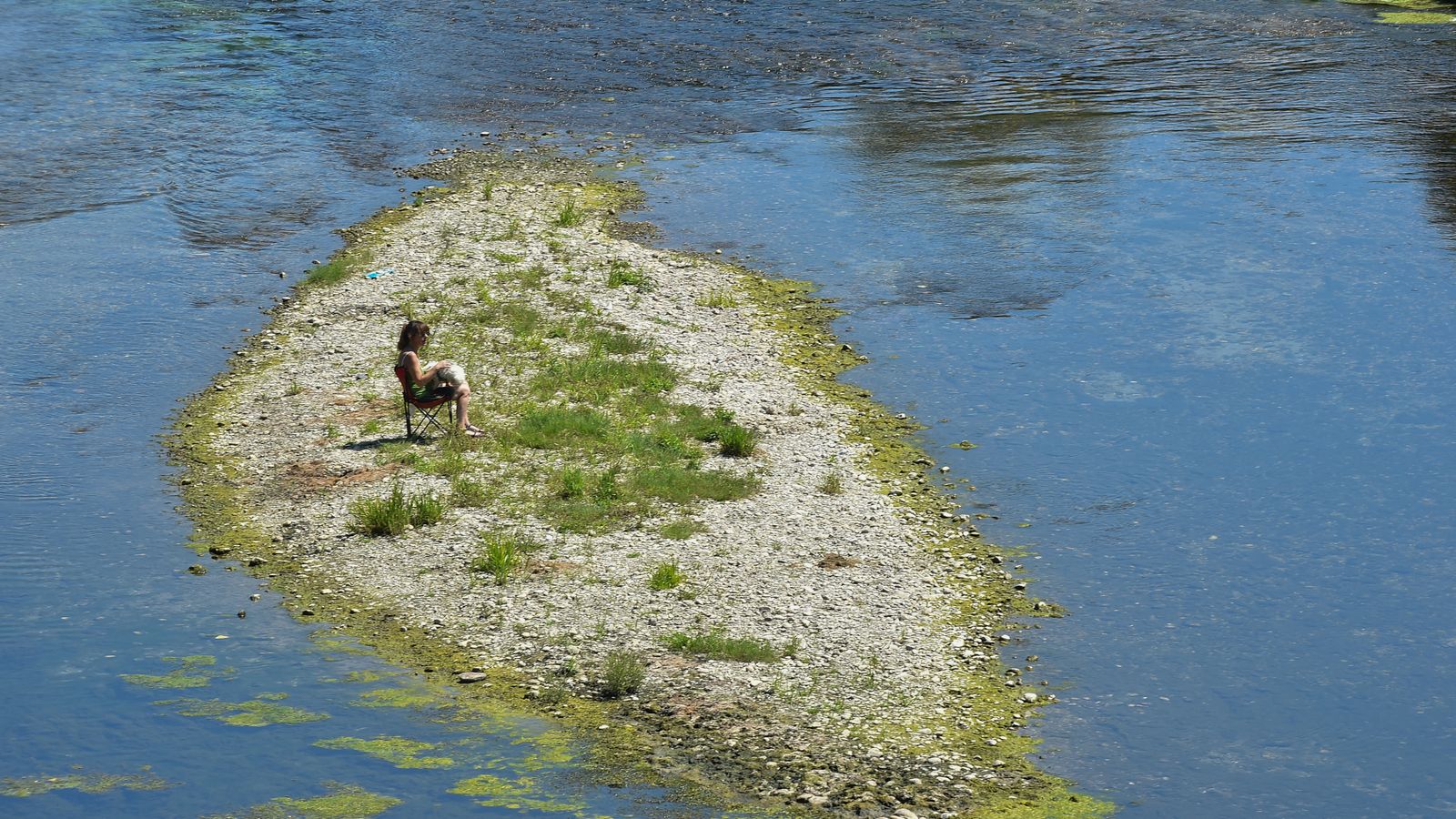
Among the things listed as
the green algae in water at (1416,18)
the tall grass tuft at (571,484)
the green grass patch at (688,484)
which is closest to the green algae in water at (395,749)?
the tall grass tuft at (571,484)

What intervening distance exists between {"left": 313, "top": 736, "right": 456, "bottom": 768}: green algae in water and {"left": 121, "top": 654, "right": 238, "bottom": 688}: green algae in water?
1.83m

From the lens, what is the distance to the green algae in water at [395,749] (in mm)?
14391

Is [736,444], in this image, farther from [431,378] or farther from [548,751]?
[548,751]

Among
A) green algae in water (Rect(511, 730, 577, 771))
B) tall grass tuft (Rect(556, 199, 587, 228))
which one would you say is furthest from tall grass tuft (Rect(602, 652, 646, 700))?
tall grass tuft (Rect(556, 199, 587, 228))

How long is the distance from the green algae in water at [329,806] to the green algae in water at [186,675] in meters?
2.49

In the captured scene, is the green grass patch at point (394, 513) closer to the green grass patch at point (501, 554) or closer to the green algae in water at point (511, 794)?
the green grass patch at point (501, 554)

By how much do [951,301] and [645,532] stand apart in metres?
11.1

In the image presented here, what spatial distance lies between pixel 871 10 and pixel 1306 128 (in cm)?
2064

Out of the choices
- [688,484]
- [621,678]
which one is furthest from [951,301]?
[621,678]

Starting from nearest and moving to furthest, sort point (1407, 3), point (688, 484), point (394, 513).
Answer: point (394, 513) → point (688, 484) → point (1407, 3)

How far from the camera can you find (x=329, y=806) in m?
13.6

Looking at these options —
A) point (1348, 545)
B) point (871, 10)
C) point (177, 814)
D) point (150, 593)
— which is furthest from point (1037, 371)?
point (871, 10)

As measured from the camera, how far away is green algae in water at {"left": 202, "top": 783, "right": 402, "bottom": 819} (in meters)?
13.5

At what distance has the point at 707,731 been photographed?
14805mm
